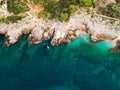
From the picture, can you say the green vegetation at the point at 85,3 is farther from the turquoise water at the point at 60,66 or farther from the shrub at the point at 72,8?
the turquoise water at the point at 60,66

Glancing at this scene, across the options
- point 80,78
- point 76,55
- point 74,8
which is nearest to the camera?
point 80,78

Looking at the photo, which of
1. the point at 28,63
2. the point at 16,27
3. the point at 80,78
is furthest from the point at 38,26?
the point at 80,78

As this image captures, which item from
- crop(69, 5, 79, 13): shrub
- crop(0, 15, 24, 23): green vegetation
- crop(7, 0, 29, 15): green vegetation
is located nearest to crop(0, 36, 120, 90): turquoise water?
crop(0, 15, 24, 23): green vegetation

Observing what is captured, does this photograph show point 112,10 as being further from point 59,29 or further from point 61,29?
point 59,29

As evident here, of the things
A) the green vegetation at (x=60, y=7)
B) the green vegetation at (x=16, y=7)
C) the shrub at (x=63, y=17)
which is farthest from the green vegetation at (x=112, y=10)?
the green vegetation at (x=16, y=7)

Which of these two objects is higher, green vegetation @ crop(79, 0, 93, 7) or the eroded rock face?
green vegetation @ crop(79, 0, 93, 7)

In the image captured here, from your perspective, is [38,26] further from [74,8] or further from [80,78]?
[80,78]

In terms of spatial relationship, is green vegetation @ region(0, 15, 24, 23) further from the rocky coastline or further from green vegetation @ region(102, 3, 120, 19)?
green vegetation @ region(102, 3, 120, 19)
